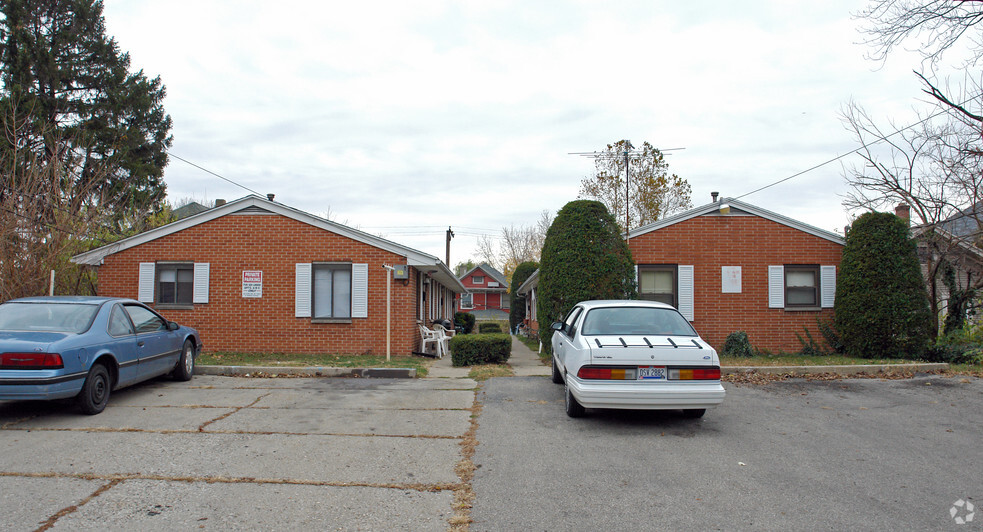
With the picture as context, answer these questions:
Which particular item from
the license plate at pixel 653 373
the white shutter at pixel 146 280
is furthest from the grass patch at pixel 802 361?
the white shutter at pixel 146 280

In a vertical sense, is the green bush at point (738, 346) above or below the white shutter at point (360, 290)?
below

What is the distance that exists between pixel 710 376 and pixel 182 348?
27.2 ft

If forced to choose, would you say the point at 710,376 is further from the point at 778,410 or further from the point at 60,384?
the point at 60,384

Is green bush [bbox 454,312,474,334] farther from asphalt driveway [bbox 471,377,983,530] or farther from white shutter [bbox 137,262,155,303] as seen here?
asphalt driveway [bbox 471,377,983,530]

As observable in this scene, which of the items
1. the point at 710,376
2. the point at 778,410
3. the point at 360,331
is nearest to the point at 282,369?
the point at 360,331

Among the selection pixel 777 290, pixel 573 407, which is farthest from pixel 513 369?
pixel 777 290

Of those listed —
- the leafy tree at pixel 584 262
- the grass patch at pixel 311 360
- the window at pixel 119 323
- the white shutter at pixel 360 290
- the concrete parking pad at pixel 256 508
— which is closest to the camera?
the concrete parking pad at pixel 256 508

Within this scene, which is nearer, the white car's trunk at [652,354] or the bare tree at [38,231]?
the white car's trunk at [652,354]

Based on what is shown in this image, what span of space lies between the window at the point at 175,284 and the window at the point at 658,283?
11088 millimetres

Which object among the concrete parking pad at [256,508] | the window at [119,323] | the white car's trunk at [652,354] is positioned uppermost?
the window at [119,323]

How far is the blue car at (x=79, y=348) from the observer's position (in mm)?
6414

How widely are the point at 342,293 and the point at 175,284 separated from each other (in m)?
4.13

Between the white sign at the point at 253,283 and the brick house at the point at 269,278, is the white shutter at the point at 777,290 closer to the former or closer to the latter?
the brick house at the point at 269,278

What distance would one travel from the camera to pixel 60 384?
6.54 meters
